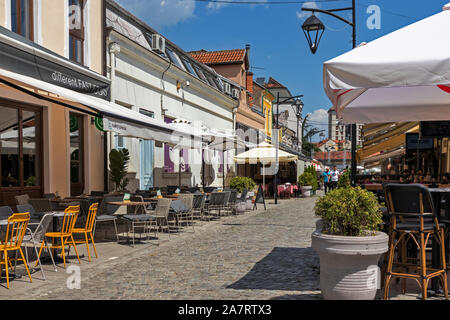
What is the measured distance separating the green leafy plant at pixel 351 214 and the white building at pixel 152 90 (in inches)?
403

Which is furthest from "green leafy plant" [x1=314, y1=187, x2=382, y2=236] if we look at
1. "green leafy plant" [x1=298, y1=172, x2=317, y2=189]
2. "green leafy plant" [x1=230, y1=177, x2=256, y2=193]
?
"green leafy plant" [x1=298, y1=172, x2=317, y2=189]

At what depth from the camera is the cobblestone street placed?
5.30 metres

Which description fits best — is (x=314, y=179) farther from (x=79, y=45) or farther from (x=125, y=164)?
(x=79, y=45)

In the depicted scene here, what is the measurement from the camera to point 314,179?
93.8 feet

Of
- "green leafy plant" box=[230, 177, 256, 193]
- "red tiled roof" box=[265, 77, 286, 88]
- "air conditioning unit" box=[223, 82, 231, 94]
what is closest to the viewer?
"green leafy plant" box=[230, 177, 256, 193]

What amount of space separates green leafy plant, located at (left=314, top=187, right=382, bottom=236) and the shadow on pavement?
1.11m

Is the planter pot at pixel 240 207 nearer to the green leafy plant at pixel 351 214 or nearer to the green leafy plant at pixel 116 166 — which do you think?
the green leafy plant at pixel 116 166

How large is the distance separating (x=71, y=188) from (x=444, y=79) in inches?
416

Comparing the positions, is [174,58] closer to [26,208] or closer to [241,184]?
[241,184]

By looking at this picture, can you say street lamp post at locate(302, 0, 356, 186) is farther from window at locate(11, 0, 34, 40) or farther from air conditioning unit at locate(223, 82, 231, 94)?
air conditioning unit at locate(223, 82, 231, 94)

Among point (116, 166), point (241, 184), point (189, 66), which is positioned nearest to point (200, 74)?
point (189, 66)

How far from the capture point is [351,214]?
181 inches

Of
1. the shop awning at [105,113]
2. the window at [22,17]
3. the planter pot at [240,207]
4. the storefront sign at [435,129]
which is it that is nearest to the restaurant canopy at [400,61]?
the shop awning at [105,113]
